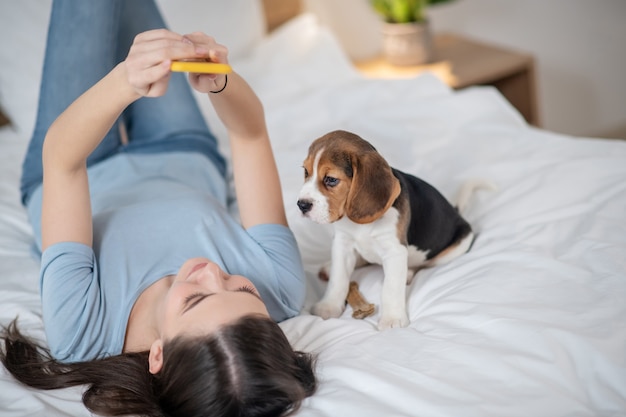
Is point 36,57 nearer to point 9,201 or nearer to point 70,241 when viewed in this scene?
point 9,201

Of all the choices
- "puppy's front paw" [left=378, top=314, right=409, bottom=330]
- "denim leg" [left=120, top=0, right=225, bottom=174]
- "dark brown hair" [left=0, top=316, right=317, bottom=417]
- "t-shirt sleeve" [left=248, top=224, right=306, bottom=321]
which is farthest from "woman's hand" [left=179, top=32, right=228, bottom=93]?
"denim leg" [left=120, top=0, right=225, bottom=174]

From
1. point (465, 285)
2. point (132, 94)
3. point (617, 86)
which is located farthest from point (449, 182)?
point (617, 86)

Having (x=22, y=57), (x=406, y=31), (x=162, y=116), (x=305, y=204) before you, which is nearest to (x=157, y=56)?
(x=305, y=204)

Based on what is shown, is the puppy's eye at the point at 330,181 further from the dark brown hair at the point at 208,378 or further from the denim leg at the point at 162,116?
the denim leg at the point at 162,116

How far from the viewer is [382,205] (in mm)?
1175

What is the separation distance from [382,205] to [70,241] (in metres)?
0.63

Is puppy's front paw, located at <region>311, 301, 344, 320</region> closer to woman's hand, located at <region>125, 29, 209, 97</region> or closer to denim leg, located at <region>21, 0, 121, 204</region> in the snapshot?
woman's hand, located at <region>125, 29, 209, 97</region>

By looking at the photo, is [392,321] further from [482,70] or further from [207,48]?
[482,70]

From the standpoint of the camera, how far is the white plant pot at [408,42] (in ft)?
8.93

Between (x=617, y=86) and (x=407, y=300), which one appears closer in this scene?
(x=407, y=300)

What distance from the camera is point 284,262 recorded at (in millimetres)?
1349

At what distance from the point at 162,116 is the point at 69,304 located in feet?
2.71

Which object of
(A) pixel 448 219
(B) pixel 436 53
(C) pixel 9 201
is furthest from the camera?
(B) pixel 436 53

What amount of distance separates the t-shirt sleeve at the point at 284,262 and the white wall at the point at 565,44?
6.49ft
